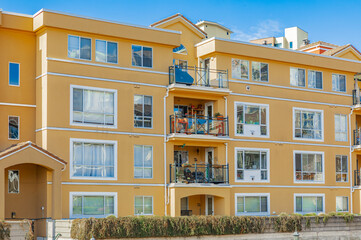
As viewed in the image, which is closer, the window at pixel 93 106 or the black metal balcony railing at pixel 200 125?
the window at pixel 93 106

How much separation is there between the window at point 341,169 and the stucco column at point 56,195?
67.3ft

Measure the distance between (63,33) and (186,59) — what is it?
9.42m

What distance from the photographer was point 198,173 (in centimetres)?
3678

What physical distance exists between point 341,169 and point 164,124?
14.4 m

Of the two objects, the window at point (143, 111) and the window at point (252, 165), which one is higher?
the window at point (143, 111)

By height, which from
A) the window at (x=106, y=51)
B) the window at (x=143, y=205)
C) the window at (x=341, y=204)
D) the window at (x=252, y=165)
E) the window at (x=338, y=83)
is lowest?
the window at (x=341, y=204)

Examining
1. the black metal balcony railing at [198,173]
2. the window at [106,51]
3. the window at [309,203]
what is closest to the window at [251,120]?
the black metal balcony railing at [198,173]

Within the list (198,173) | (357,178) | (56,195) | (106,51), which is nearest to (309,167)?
(357,178)

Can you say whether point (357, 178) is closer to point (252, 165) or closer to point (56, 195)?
point (252, 165)

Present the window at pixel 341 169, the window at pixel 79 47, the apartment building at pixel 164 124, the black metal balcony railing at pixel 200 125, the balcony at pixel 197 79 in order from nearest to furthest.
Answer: the apartment building at pixel 164 124 < the window at pixel 79 47 < the black metal balcony railing at pixel 200 125 < the balcony at pixel 197 79 < the window at pixel 341 169

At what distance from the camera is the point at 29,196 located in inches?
1281

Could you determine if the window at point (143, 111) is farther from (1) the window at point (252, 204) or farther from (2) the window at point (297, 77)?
(2) the window at point (297, 77)

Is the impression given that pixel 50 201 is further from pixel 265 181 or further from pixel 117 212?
pixel 265 181

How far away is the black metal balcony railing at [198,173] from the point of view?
117 ft
